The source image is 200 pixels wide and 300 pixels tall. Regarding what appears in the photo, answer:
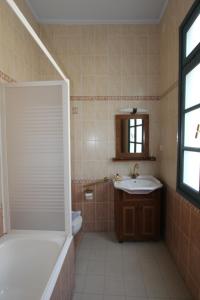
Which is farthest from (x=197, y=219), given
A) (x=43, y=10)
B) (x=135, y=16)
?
(x=43, y=10)

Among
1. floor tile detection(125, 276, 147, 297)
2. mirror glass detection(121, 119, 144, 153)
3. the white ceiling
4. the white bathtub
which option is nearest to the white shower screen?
the white bathtub

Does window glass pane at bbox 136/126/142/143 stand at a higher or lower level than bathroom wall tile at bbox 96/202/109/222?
higher

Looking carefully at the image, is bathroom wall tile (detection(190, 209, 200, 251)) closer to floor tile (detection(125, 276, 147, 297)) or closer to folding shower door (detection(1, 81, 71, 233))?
floor tile (detection(125, 276, 147, 297))

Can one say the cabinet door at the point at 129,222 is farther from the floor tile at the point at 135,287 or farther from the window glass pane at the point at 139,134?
the window glass pane at the point at 139,134

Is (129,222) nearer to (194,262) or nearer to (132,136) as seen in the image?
(194,262)

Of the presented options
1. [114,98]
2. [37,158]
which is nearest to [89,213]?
[37,158]

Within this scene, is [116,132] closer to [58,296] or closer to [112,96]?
[112,96]

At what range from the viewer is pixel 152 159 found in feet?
9.98

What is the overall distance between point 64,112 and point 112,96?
143 centimetres

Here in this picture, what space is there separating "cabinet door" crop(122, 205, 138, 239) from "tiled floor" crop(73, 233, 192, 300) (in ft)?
0.47

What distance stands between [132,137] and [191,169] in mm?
1154

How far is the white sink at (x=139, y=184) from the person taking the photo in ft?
8.49

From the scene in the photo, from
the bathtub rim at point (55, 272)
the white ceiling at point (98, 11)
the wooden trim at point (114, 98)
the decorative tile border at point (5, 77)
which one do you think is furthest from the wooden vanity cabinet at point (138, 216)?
the white ceiling at point (98, 11)

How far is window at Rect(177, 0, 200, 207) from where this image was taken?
1.89 meters
